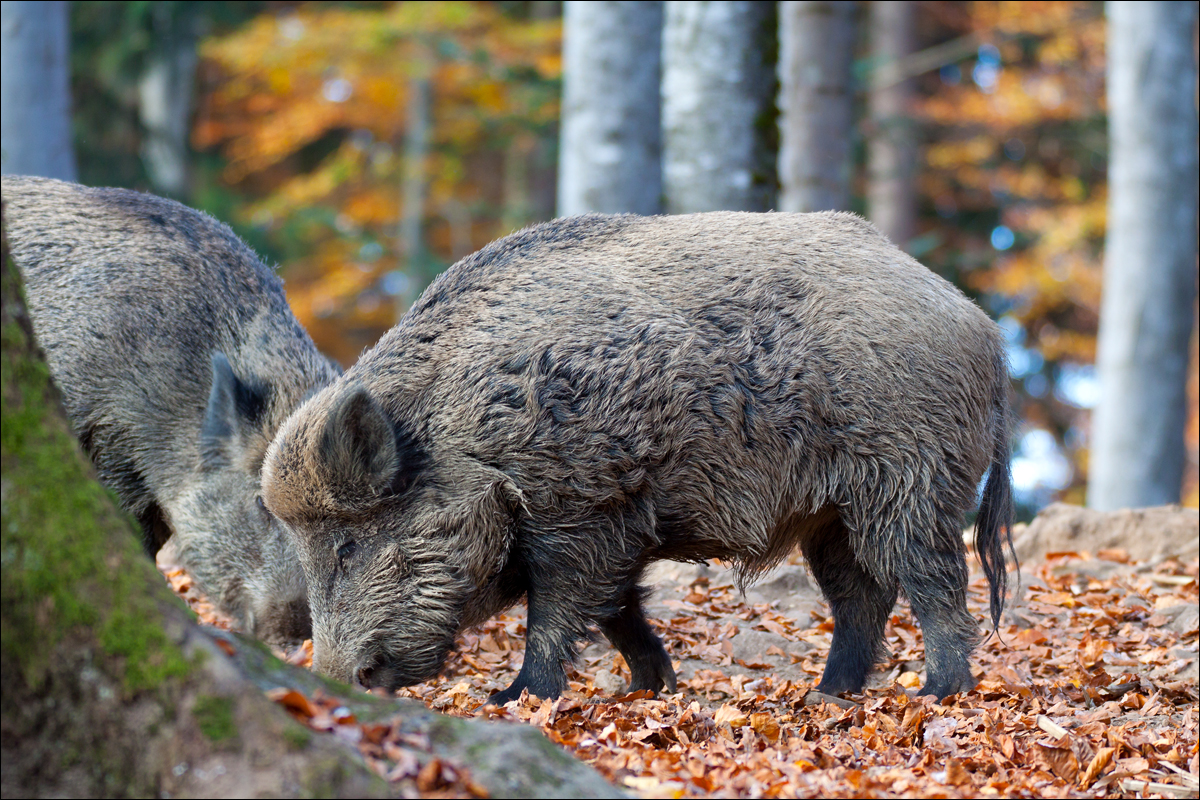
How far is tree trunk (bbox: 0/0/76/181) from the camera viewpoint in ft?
29.8

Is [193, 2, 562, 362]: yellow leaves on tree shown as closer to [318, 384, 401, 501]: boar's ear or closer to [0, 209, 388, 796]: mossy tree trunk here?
[318, 384, 401, 501]: boar's ear

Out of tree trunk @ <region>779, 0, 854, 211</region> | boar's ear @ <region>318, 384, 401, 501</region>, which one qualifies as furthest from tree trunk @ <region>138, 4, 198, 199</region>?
boar's ear @ <region>318, 384, 401, 501</region>

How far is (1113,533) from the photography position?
8.26 m

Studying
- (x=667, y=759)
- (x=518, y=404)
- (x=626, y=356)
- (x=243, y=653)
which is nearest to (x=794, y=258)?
(x=626, y=356)

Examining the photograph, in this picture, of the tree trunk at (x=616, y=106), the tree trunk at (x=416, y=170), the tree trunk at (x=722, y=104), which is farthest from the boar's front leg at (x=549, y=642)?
the tree trunk at (x=416, y=170)

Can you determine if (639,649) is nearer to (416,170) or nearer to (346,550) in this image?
(346,550)

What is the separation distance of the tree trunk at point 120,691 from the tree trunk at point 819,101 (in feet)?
28.3

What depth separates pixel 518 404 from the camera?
15.8 feet

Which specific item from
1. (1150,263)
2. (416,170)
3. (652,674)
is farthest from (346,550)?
(416,170)

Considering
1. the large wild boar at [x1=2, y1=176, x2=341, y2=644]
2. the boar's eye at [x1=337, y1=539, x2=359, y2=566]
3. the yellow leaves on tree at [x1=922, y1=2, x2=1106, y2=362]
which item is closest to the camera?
the boar's eye at [x1=337, y1=539, x2=359, y2=566]

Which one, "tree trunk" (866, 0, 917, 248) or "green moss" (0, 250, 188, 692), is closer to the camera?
"green moss" (0, 250, 188, 692)

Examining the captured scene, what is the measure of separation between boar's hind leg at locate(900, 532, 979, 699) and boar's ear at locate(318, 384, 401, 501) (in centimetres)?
218

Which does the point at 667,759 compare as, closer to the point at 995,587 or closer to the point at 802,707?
the point at 802,707

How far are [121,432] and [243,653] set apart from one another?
3457 mm
